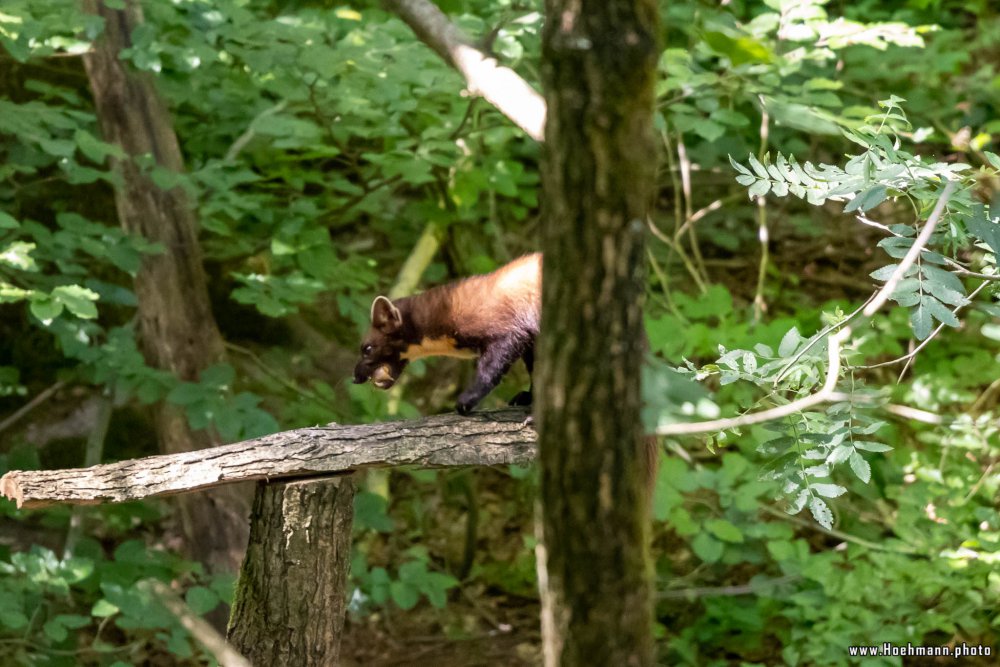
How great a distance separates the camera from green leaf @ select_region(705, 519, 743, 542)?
5664 mm

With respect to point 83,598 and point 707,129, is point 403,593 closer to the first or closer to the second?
point 83,598

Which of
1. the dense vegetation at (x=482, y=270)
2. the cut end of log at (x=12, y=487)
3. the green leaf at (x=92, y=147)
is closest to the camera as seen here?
the cut end of log at (x=12, y=487)

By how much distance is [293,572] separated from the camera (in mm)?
3434

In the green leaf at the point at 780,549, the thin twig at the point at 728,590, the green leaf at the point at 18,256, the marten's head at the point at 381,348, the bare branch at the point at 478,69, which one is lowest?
the thin twig at the point at 728,590

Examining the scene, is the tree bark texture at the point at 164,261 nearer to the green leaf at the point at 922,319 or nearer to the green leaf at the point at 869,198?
the green leaf at the point at 869,198

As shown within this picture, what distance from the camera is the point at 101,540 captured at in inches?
269

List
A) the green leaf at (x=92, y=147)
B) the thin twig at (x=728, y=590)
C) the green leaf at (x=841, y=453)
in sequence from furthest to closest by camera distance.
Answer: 1. the thin twig at (x=728, y=590)
2. the green leaf at (x=92, y=147)
3. the green leaf at (x=841, y=453)

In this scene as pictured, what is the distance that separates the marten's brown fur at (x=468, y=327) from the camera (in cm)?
435

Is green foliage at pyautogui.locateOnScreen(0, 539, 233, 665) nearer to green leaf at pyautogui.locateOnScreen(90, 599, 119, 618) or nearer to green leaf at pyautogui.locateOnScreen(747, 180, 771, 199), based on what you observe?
green leaf at pyautogui.locateOnScreen(90, 599, 119, 618)

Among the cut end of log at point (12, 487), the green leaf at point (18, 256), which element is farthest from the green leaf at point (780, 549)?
the green leaf at point (18, 256)

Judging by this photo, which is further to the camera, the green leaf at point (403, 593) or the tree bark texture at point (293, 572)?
the green leaf at point (403, 593)

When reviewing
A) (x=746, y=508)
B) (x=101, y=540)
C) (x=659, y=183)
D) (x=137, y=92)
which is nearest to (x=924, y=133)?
(x=746, y=508)

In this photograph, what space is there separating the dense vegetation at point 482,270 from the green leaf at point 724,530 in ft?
0.05

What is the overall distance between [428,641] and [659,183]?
3934 mm
